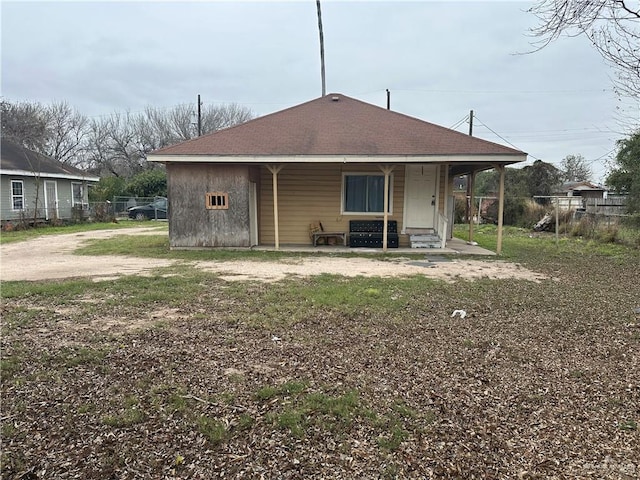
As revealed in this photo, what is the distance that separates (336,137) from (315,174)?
119cm

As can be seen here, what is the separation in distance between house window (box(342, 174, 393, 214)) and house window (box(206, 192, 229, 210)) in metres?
3.22

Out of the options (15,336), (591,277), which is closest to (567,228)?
(591,277)

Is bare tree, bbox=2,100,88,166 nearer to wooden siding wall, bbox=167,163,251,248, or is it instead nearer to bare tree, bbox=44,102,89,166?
bare tree, bbox=44,102,89,166

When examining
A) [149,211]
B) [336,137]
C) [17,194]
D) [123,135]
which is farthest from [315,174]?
[123,135]

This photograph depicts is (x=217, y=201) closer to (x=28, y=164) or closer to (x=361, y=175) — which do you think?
→ (x=361, y=175)

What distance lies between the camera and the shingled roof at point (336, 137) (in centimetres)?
1026

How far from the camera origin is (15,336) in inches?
156

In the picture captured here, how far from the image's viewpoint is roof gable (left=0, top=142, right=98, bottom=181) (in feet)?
59.9

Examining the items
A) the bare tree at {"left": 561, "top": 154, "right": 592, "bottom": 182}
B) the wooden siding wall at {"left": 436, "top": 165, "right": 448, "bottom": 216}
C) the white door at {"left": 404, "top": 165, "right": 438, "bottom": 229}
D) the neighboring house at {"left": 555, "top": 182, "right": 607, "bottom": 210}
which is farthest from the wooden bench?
the bare tree at {"left": 561, "top": 154, "right": 592, "bottom": 182}

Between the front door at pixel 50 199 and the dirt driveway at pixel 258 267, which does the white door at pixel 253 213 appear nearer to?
the dirt driveway at pixel 258 267

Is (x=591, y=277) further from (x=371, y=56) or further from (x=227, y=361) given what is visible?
(x=371, y=56)

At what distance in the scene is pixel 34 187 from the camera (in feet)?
62.8

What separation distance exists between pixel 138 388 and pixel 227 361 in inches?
28.7

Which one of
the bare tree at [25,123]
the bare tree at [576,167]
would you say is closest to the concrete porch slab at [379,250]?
the bare tree at [25,123]
